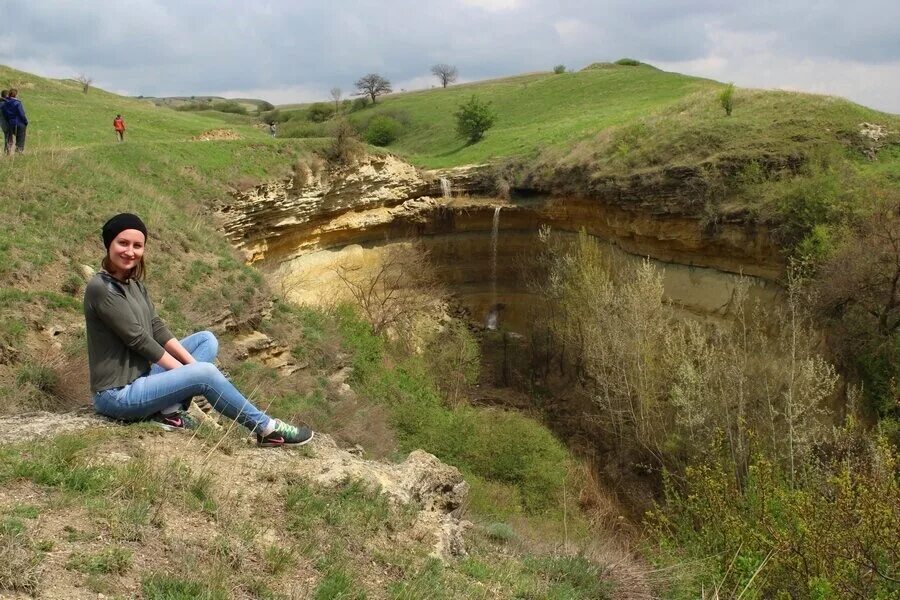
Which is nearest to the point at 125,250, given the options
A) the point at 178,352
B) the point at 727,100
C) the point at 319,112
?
the point at 178,352

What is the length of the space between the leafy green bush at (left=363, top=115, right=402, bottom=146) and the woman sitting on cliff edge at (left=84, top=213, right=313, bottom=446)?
4070cm

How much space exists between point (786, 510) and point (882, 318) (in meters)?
8.03

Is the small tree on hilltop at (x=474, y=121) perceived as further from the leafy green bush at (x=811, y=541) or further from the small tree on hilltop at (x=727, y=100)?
the leafy green bush at (x=811, y=541)

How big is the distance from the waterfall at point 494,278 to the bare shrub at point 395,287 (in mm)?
2380

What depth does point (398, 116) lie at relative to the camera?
48656 mm

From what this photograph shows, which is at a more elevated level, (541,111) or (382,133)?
(541,111)

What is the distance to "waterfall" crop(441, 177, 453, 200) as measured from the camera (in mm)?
26250

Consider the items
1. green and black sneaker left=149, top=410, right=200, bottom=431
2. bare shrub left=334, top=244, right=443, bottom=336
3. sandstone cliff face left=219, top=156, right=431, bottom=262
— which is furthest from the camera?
bare shrub left=334, top=244, right=443, bottom=336

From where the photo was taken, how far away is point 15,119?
12.5 m

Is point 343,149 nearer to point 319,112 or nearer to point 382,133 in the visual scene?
point 382,133

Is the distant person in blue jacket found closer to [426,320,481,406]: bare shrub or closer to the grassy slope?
[426,320,481,406]: bare shrub

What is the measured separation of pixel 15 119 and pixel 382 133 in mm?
32601

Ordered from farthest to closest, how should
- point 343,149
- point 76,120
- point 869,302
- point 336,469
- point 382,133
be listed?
1. point 382,133
2. point 76,120
3. point 343,149
4. point 869,302
5. point 336,469

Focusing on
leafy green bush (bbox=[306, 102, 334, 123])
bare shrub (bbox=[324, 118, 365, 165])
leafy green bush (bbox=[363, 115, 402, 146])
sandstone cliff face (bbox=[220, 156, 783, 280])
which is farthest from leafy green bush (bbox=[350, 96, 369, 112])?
bare shrub (bbox=[324, 118, 365, 165])
